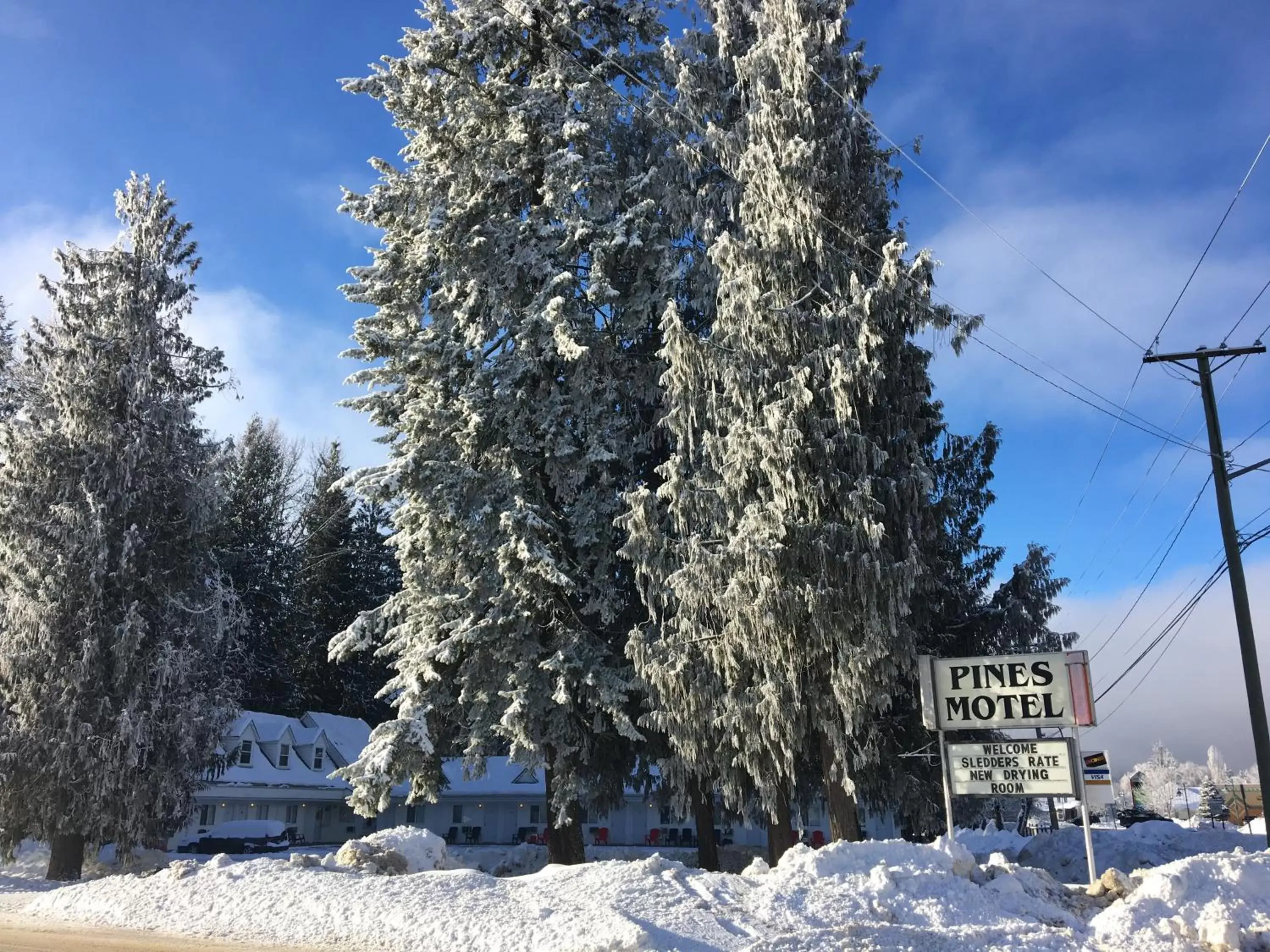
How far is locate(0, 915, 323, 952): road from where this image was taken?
30.4 feet

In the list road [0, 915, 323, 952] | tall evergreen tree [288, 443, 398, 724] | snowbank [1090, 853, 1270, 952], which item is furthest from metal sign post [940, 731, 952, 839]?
tall evergreen tree [288, 443, 398, 724]

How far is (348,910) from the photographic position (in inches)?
396

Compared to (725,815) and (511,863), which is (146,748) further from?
(725,815)

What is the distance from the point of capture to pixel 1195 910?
9.59 meters

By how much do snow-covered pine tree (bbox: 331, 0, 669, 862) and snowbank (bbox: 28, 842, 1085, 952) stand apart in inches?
233

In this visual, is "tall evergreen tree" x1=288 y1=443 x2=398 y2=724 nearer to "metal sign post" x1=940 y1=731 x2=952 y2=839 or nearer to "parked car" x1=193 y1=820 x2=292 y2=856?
"parked car" x1=193 y1=820 x2=292 y2=856

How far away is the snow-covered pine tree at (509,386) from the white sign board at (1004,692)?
19.8ft

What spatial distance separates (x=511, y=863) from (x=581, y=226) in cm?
1638

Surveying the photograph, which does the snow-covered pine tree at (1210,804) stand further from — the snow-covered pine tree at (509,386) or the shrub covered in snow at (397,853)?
the shrub covered in snow at (397,853)

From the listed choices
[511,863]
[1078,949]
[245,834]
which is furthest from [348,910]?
[245,834]

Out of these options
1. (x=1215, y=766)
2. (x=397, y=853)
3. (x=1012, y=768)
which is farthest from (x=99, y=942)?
(x=1215, y=766)

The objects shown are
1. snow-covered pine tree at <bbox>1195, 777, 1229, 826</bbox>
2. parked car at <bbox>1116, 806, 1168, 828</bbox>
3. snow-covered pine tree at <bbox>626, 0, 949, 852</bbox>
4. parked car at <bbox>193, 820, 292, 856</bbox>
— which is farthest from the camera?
snow-covered pine tree at <bbox>1195, 777, 1229, 826</bbox>

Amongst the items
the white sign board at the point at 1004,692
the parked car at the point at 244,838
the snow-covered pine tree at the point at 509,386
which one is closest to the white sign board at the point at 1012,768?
the white sign board at the point at 1004,692

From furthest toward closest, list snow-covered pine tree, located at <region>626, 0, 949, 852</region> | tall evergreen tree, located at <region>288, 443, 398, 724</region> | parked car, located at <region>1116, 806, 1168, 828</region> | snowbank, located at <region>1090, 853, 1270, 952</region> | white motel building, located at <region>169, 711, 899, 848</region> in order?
parked car, located at <region>1116, 806, 1168, 828</region> → tall evergreen tree, located at <region>288, 443, 398, 724</region> → white motel building, located at <region>169, 711, 899, 848</region> → snow-covered pine tree, located at <region>626, 0, 949, 852</region> → snowbank, located at <region>1090, 853, 1270, 952</region>
